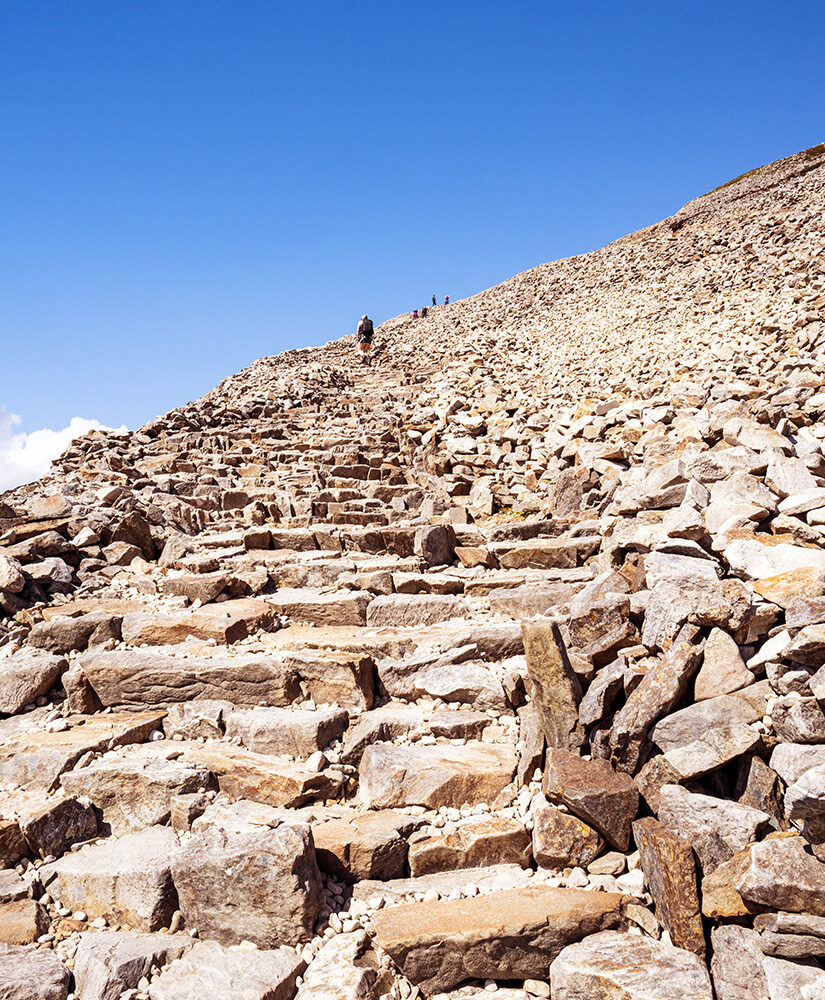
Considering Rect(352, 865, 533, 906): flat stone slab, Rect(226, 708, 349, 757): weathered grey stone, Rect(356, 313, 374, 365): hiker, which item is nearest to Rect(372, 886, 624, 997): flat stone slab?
Rect(352, 865, 533, 906): flat stone slab

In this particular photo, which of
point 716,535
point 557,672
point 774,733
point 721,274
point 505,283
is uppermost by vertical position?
point 505,283

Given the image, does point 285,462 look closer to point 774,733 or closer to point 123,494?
point 123,494

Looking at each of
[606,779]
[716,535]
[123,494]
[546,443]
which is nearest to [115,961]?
[606,779]

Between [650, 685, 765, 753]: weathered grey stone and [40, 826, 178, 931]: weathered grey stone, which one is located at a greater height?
[650, 685, 765, 753]: weathered grey stone

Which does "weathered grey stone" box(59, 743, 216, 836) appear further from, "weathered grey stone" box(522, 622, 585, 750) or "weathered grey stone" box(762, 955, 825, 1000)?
"weathered grey stone" box(762, 955, 825, 1000)

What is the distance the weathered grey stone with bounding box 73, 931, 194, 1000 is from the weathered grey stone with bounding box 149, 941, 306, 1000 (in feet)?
0.35

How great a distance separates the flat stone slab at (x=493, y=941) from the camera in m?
4.21

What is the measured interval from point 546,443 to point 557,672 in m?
8.48

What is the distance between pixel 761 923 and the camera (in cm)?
384

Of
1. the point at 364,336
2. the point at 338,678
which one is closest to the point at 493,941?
the point at 338,678

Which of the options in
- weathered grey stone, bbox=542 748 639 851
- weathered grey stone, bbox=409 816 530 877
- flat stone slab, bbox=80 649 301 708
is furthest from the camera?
Answer: flat stone slab, bbox=80 649 301 708

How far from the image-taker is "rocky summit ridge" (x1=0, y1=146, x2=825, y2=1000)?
418cm

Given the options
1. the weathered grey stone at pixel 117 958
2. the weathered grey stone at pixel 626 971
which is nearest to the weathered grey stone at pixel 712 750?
the weathered grey stone at pixel 626 971

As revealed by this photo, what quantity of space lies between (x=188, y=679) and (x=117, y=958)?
294 cm
